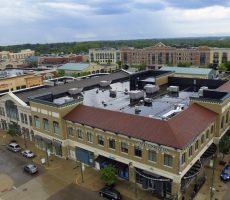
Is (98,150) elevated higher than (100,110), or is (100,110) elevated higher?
(100,110)

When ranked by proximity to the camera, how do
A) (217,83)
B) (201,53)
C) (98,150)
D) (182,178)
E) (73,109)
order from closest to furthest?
(182,178), (98,150), (73,109), (217,83), (201,53)

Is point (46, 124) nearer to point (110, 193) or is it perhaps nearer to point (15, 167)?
point (15, 167)

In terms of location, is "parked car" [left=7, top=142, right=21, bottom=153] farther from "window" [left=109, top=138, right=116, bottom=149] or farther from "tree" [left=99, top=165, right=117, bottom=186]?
"tree" [left=99, top=165, right=117, bottom=186]

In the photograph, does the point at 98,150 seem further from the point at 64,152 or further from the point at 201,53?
the point at 201,53

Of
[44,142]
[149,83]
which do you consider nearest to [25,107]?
[44,142]

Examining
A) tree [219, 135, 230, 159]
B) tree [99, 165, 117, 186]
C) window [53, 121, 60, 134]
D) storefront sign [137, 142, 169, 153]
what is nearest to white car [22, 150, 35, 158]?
window [53, 121, 60, 134]

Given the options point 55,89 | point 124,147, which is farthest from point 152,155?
point 55,89
